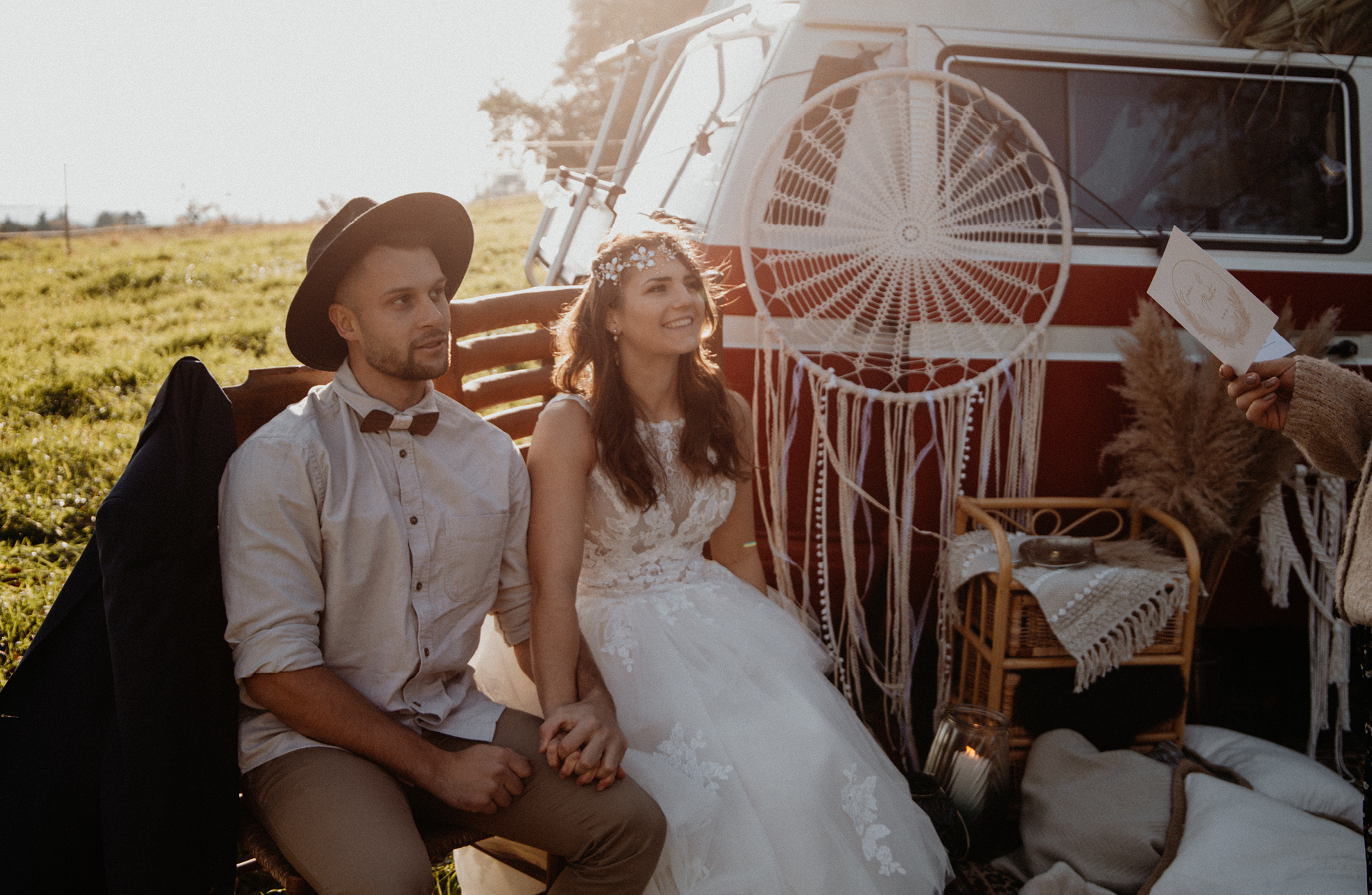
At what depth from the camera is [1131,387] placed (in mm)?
3018

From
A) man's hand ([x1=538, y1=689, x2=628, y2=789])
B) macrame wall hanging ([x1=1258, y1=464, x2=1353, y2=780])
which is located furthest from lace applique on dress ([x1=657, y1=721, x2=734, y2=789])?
macrame wall hanging ([x1=1258, y1=464, x2=1353, y2=780])

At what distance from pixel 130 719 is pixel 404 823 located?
0.51 metres

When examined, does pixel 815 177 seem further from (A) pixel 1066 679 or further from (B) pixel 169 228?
(B) pixel 169 228

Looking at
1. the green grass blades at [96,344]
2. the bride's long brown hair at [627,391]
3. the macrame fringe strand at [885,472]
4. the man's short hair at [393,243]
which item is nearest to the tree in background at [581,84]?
the green grass blades at [96,344]

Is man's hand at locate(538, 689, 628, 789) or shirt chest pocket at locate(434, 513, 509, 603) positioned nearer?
man's hand at locate(538, 689, 628, 789)

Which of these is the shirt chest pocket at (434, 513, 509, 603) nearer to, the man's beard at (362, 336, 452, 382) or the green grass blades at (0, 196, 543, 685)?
the man's beard at (362, 336, 452, 382)

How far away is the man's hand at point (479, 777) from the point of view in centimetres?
174

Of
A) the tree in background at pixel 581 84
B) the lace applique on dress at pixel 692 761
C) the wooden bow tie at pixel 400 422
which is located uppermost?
the tree in background at pixel 581 84

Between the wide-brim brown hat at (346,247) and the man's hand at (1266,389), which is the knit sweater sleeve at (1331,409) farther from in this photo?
the wide-brim brown hat at (346,247)

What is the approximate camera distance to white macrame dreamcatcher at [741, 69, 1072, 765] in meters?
2.99

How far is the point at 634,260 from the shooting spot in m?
2.40

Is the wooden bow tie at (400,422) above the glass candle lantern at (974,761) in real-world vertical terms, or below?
above

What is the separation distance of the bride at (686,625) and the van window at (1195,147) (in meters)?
1.54

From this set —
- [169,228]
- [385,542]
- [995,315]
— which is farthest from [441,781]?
[169,228]
